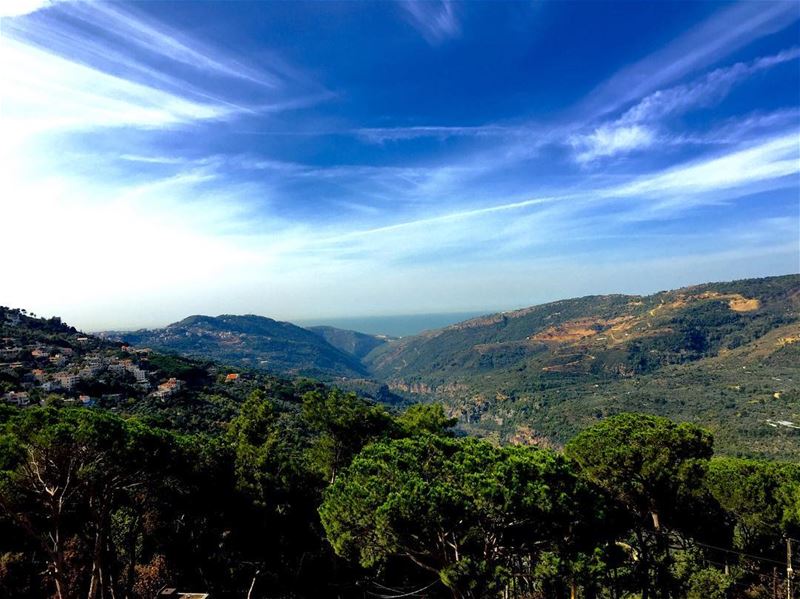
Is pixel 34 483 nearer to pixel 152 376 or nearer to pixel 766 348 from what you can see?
pixel 152 376

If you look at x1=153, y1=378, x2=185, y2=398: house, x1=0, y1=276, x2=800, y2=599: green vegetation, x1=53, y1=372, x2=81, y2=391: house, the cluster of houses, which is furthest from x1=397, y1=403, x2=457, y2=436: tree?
x1=53, y1=372, x2=81, y2=391: house

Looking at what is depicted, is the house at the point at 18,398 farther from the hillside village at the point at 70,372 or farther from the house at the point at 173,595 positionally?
the house at the point at 173,595

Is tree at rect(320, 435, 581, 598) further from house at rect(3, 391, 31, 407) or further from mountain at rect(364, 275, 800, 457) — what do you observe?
mountain at rect(364, 275, 800, 457)

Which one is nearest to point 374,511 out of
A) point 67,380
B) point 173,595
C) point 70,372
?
point 173,595

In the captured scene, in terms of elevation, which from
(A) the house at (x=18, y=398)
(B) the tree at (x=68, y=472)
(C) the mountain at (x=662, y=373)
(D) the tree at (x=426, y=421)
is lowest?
(C) the mountain at (x=662, y=373)

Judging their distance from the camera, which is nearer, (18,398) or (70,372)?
(18,398)

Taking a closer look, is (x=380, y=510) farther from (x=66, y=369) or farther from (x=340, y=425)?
(x=66, y=369)

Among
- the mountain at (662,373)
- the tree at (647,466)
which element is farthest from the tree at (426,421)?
the mountain at (662,373)
